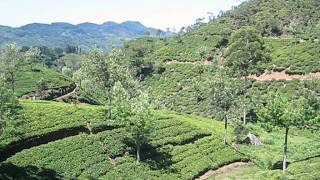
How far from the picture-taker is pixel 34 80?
140875mm

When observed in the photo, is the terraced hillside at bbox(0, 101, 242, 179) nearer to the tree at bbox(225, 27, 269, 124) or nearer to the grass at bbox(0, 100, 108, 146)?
the grass at bbox(0, 100, 108, 146)

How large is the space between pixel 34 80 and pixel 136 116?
77.4m

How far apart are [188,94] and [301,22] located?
59964 mm

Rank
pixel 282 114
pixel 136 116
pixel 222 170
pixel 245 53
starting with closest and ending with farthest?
pixel 282 114 → pixel 136 116 → pixel 222 170 → pixel 245 53

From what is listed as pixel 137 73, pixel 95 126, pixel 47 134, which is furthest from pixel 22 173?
pixel 137 73

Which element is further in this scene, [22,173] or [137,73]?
[137,73]

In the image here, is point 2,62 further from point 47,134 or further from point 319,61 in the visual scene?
point 319,61

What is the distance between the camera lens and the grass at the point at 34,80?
134m

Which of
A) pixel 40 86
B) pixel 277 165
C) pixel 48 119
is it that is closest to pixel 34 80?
pixel 40 86

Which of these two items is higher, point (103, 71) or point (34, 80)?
point (103, 71)

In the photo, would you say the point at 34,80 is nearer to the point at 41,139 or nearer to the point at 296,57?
the point at 41,139

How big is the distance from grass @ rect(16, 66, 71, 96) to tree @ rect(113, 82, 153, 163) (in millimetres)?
62709

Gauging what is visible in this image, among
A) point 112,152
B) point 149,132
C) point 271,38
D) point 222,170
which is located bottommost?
point 222,170

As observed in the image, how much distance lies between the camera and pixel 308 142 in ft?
298
